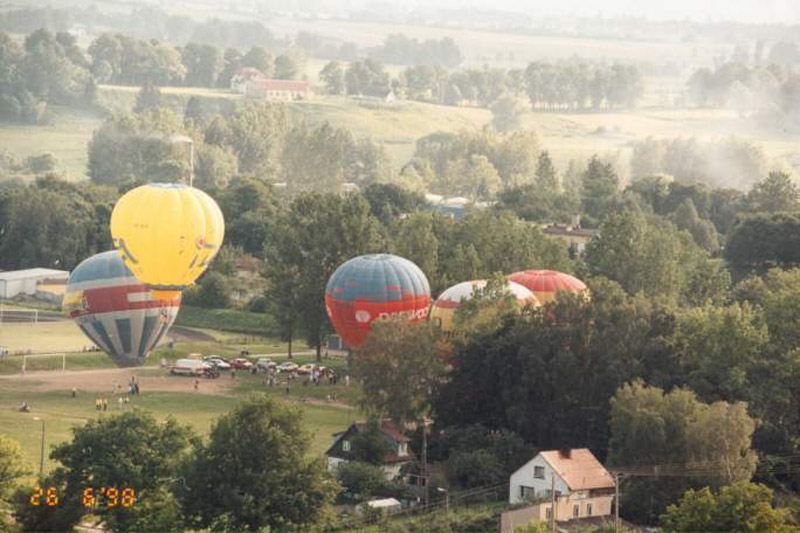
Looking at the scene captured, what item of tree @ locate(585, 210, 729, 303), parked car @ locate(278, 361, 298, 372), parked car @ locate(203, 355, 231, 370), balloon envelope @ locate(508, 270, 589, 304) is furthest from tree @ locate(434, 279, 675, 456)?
tree @ locate(585, 210, 729, 303)

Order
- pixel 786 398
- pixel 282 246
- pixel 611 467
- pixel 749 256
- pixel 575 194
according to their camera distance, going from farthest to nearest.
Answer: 1. pixel 575 194
2. pixel 749 256
3. pixel 282 246
4. pixel 786 398
5. pixel 611 467

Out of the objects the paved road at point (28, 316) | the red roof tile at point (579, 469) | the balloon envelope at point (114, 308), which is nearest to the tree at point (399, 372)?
the red roof tile at point (579, 469)

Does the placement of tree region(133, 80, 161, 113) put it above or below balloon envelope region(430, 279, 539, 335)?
below

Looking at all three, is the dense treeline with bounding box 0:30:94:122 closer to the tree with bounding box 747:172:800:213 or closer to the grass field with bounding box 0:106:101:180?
the grass field with bounding box 0:106:101:180

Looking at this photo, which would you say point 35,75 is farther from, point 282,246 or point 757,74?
point 282,246

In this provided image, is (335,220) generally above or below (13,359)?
above

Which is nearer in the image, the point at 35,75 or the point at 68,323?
the point at 68,323

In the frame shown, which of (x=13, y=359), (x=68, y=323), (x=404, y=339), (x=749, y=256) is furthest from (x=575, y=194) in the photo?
(x=404, y=339)
